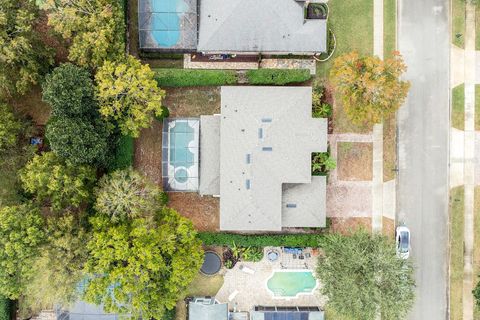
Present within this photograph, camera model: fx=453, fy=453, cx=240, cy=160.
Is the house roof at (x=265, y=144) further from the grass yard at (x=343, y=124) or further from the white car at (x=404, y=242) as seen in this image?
the white car at (x=404, y=242)

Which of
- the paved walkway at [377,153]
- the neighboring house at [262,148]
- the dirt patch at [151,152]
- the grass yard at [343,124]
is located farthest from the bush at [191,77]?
the paved walkway at [377,153]

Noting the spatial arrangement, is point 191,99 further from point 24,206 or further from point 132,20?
point 24,206

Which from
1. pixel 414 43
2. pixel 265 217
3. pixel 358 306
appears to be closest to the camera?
pixel 358 306

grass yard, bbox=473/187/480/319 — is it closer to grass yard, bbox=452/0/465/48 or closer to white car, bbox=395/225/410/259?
white car, bbox=395/225/410/259

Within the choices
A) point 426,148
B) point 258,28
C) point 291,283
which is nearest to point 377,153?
point 426,148

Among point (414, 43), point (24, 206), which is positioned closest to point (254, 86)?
point (414, 43)
